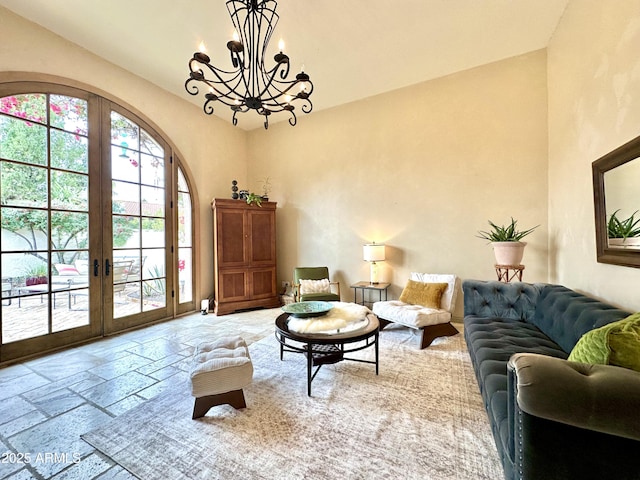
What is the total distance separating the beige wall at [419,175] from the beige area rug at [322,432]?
2.14 m

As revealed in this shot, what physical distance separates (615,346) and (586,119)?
2325mm

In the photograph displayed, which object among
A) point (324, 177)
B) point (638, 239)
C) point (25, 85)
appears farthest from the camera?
point (324, 177)

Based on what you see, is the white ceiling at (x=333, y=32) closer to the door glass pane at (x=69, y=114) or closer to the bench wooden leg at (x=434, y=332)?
the door glass pane at (x=69, y=114)

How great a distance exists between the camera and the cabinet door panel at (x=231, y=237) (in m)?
4.60

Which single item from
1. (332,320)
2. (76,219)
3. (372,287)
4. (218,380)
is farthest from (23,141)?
(372,287)

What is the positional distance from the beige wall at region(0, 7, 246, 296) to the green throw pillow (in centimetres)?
488

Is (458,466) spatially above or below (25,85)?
below

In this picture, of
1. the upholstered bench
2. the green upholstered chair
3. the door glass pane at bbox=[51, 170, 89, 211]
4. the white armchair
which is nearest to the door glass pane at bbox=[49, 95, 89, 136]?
the door glass pane at bbox=[51, 170, 89, 211]

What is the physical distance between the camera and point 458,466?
1443mm

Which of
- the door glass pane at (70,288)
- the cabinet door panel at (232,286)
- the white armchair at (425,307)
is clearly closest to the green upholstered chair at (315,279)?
the white armchair at (425,307)

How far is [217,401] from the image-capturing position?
1878 millimetres

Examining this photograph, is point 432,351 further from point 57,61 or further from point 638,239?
point 57,61

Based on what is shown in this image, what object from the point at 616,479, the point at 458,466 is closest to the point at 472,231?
the point at 458,466

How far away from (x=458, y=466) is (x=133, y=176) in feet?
15.3
